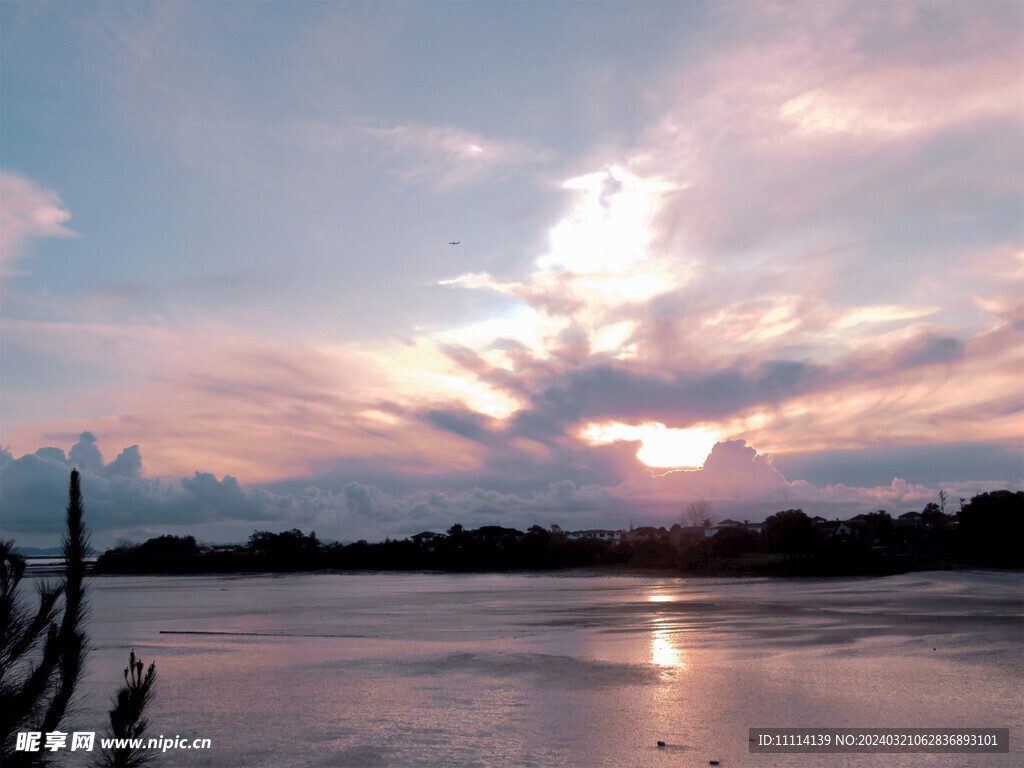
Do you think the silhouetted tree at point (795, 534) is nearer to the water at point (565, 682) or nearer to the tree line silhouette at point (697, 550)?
the tree line silhouette at point (697, 550)

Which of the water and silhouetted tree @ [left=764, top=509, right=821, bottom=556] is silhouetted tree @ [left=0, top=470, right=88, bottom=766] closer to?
the water

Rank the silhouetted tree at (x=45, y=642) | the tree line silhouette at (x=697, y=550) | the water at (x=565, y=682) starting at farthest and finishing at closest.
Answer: the tree line silhouette at (x=697, y=550)
the water at (x=565, y=682)
the silhouetted tree at (x=45, y=642)

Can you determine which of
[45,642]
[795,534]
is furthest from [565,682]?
[795,534]

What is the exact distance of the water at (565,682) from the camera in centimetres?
1400

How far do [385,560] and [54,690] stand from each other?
132358 millimetres

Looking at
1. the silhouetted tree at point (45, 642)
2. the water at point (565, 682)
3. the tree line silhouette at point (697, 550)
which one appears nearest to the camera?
the silhouetted tree at point (45, 642)

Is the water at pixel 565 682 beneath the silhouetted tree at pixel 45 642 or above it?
beneath

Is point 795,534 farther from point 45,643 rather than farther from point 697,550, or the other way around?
point 45,643

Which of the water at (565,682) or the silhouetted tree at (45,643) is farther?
the water at (565,682)

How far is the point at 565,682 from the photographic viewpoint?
760 inches

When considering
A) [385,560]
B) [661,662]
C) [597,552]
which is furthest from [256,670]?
[385,560]

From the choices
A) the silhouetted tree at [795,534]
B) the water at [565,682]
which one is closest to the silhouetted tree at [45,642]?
the water at [565,682]

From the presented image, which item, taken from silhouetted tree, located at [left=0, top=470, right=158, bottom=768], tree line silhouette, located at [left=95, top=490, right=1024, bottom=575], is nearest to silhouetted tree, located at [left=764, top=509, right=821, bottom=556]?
tree line silhouette, located at [left=95, top=490, right=1024, bottom=575]

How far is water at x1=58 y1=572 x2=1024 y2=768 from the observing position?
14.0 m
